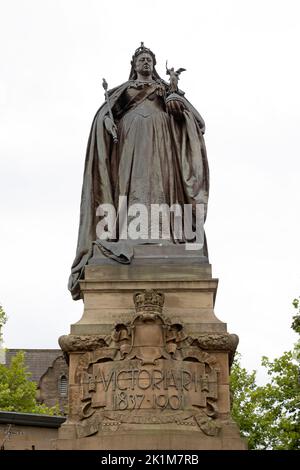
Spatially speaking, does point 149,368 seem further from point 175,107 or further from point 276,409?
point 276,409

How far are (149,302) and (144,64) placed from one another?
500 centimetres

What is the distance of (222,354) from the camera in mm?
13812

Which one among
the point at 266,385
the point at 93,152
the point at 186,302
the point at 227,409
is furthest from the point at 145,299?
the point at 266,385

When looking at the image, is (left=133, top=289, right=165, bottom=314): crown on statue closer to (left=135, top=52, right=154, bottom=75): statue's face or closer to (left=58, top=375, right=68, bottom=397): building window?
(left=135, top=52, right=154, bottom=75): statue's face

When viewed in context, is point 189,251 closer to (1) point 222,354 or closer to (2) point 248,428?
(1) point 222,354

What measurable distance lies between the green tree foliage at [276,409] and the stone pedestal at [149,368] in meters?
15.2

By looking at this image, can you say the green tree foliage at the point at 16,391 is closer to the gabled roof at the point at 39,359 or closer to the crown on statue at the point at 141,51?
the gabled roof at the point at 39,359

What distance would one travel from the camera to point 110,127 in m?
15.9

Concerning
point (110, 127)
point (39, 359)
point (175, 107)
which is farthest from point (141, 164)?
point (39, 359)

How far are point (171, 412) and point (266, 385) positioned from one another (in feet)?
62.5

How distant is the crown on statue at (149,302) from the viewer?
13586 millimetres

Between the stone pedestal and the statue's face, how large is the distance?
419cm

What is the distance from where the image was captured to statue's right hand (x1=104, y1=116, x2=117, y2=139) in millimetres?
15805
